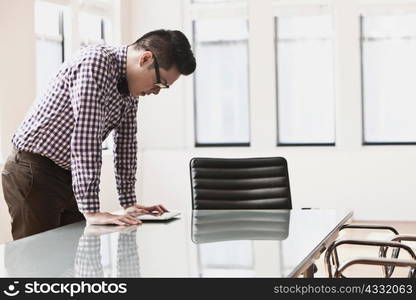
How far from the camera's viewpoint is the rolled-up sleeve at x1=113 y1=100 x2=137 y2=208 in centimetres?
297

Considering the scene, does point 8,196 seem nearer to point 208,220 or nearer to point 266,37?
point 208,220

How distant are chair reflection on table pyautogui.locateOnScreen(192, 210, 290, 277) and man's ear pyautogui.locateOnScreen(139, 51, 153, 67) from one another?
626 mm

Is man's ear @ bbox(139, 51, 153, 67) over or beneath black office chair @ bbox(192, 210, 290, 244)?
over

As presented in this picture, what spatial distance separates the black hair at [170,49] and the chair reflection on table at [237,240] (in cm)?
60

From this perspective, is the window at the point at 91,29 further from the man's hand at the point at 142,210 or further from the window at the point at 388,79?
the man's hand at the point at 142,210

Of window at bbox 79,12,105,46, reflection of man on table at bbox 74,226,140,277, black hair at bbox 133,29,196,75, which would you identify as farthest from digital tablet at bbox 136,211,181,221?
window at bbox 79,12,105,46

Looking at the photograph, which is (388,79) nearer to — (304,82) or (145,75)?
(304,82)

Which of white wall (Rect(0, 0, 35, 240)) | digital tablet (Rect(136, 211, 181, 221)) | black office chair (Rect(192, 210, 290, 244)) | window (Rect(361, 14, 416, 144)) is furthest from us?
window (Rect(361, 14, 416, 144))

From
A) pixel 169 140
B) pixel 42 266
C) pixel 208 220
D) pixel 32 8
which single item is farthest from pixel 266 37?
pixel 42 266

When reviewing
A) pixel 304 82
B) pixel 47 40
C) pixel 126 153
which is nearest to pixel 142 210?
pixel 126 153

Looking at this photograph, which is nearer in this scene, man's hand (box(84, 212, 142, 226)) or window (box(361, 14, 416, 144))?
man's hand (box(84, 212, 142, 226))

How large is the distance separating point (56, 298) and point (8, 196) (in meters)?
1.35

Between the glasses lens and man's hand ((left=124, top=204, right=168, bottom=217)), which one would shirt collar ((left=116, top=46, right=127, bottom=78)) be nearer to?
the glasses lens

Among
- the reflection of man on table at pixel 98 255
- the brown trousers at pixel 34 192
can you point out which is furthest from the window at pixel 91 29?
the reflection of man on table at pixel 98 255
